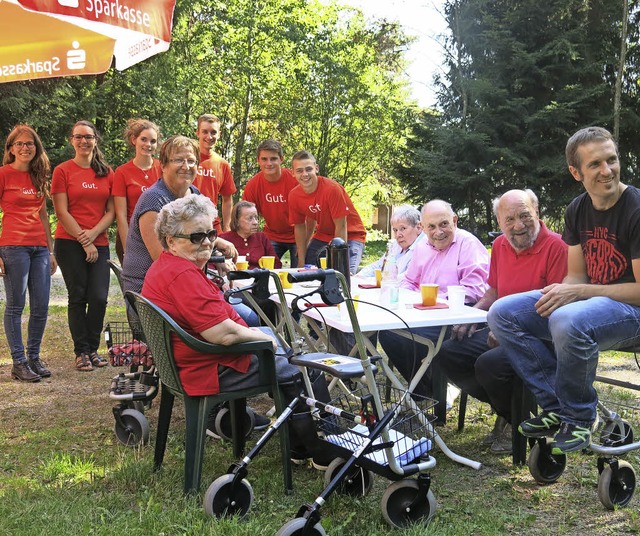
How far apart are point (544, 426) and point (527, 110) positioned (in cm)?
1457

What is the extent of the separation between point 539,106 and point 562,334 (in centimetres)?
1493

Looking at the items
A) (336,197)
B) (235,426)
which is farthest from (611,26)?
(235,426)

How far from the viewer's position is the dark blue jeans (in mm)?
5727

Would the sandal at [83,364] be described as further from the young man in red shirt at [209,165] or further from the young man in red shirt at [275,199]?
the young man in red shirt at [275,199]

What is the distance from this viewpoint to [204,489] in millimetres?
3242

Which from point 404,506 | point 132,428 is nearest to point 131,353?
point 132,428

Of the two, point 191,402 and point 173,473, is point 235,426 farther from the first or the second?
point 191,402

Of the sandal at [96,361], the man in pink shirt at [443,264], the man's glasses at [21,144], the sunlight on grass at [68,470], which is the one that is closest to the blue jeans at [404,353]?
the man in pink shirt at [443,264]

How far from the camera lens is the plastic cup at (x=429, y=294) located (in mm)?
3752

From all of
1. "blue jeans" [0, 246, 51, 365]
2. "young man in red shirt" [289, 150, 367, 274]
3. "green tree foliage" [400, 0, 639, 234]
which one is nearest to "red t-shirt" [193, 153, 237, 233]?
"young man in red shirt" [289, 150, 367, 274]

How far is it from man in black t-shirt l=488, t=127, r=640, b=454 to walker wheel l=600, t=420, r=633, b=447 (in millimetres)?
177

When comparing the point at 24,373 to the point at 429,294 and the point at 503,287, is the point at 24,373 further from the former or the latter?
the point at 503,287

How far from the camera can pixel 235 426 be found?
3.71 meters

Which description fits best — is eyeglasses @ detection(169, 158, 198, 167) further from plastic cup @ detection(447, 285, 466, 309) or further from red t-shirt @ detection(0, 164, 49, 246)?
red t-shirt @ detection(0, 164, 49, 246)
